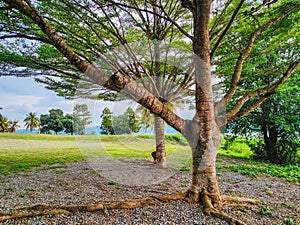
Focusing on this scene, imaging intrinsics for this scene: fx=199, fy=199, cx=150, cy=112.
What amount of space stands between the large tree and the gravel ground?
24 centimetres

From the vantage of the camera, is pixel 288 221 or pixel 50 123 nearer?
pixel 288 221

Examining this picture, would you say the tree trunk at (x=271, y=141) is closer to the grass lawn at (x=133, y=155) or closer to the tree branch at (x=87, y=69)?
the grass lawn at (x=133, y=155)

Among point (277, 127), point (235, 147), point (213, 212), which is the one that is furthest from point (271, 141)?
point (213, 212)

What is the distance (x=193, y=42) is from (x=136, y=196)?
9.11 feet

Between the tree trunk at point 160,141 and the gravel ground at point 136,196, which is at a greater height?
the tree trunk at point 160,141

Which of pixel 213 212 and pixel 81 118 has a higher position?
pixel 81 118

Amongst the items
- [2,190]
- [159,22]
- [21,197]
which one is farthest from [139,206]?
[159,22]

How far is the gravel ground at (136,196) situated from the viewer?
2.51m

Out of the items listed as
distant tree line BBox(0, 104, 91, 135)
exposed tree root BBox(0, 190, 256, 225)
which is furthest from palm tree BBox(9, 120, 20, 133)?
exposed tree root BBox(0, 190, 256, 225)

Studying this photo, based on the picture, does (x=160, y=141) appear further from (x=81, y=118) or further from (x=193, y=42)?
(x=193, y=42)

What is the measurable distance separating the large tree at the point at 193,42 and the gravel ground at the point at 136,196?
0.24m

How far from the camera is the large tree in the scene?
8.04 ft

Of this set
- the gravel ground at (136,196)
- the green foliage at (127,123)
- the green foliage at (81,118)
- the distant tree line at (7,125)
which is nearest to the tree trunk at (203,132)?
the gravel ground at (136,196)

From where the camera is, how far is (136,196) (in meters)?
3.56
